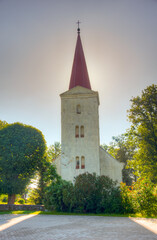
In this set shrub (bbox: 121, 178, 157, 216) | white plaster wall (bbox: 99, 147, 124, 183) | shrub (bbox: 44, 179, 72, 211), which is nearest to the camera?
shrub (bbox: 121, 178, 157, 216)

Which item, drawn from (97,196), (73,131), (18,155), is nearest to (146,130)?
(73,131)

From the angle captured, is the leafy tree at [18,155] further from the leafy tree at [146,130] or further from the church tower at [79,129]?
the leafy tree at [146,130]

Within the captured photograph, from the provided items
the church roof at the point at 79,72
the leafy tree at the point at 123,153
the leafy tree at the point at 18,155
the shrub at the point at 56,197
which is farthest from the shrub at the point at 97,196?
the leafy tree at the point at 123,153

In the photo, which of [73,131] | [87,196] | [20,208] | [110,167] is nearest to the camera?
[87,196]

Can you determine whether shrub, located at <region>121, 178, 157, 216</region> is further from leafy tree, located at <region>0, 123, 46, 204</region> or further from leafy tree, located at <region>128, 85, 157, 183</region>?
leafy tree, located at <region>0, 123, 46, 204</region>

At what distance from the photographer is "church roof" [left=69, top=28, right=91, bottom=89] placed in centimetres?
2711

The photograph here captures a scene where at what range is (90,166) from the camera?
2366cm

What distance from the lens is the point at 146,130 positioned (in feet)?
A: 76.8

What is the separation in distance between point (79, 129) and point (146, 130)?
7416mm

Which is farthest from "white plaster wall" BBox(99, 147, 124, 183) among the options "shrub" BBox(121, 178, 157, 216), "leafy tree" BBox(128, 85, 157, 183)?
"shrub" BBox(121, 178, 157, 216)

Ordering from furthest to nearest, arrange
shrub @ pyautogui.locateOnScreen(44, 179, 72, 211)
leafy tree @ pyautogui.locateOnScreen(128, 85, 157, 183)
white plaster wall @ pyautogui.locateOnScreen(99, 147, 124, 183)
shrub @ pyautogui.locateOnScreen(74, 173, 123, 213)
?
white plaster wall @ pyautogui.locateOnScreen(99, 147, 124, 183) → leafy tree @ pyautogui.locateOnScreen(128, 85, 157, 183) → shrub @ pyautogui.locateOnScreen(44, 179, 72, 211) → shrub @ pyautogui.locateOnScreen(74, 173, 123, 213)

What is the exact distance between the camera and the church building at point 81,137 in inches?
934

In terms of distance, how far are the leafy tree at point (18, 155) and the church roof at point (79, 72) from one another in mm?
7817

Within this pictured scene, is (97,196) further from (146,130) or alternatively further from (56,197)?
(146,130)
